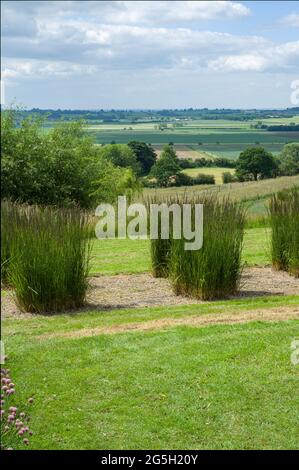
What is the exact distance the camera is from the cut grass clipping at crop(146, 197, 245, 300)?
8312mm

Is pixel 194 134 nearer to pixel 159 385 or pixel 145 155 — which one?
pixel 145 155

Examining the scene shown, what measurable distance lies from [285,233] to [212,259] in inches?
94.0

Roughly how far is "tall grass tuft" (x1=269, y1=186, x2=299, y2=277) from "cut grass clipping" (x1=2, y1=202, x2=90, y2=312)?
12.5 ft

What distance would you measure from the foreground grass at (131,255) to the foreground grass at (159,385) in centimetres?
303

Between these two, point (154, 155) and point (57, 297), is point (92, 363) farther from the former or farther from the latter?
point (154, 155)

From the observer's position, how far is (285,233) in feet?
33.9

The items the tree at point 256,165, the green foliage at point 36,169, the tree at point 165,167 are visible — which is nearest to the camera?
the green foliage at point 36,169

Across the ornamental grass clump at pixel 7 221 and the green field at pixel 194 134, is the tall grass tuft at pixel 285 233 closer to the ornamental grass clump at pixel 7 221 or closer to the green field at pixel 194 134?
the green field at pixel 194 134

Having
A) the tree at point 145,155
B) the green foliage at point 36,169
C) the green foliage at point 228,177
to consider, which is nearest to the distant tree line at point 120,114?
the green foliage at point 36,169

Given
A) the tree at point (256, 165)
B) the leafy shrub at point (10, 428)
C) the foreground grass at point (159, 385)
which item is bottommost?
the foreground grass at point (159, 385)

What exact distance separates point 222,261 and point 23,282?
2.82 m

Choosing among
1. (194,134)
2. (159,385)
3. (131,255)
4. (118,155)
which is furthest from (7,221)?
(118,155)

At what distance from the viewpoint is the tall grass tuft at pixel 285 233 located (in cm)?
1012

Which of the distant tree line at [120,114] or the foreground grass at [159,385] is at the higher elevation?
the distant tree line at [120,114]
